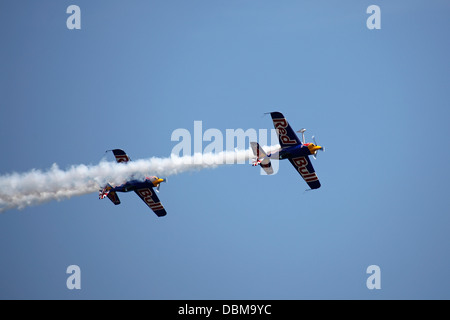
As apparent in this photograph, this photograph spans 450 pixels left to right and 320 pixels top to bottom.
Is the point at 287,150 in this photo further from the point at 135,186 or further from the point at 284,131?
the point at 135,186

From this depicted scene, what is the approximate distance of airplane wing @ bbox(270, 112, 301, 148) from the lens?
211 ft

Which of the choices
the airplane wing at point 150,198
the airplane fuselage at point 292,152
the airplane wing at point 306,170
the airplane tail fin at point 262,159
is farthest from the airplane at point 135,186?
the airplane wing at point 306,170

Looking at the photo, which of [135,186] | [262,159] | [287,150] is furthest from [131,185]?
[287,150]

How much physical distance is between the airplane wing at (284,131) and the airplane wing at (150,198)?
47.4ft

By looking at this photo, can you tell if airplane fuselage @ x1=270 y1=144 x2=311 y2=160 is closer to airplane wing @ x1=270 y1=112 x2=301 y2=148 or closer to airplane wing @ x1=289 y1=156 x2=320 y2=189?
airplane wing @ x1=270 y1=112 x2=301 y2=148

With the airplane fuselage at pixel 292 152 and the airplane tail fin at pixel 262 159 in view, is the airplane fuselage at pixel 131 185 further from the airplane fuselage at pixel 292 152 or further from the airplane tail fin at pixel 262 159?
the airplane fuselage at pixel 292 152

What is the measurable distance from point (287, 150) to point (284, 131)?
5.34ft

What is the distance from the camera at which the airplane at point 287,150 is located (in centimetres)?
6431

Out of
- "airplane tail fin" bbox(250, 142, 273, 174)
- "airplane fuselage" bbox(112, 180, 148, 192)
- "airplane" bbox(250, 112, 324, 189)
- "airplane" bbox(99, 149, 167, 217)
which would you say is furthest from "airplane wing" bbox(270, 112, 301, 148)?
"airplane fuselage" bbox(112, 180, 148, 192)

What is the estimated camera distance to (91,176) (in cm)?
7094
